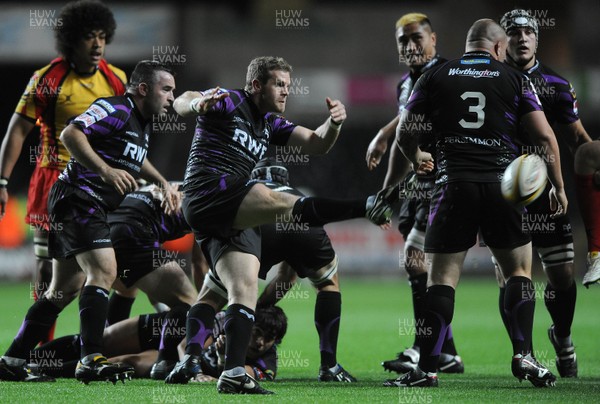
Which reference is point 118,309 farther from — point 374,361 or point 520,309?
point 520,309

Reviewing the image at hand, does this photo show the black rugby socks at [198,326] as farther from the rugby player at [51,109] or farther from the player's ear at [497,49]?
the player's ear at [497,49]

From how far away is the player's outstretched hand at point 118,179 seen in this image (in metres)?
5.16

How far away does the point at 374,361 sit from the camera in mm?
7227

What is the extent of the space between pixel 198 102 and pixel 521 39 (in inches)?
95.7

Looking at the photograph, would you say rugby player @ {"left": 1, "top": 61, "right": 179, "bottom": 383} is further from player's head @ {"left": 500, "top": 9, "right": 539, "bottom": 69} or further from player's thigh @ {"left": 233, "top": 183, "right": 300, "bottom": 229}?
player's head @ {"left": 500, "top": 9, "right": 539, "bottom": 69}

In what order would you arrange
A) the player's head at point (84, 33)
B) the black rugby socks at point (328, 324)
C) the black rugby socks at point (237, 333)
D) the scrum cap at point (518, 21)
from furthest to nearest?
1. the player's head at point (84, 33)
2. the scrum cap at point (518, 21)
3. the black rugby socks at point (328, 324)
4. the black rugby socks at point (237, 333)

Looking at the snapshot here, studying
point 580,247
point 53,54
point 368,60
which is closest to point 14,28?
point 53,54

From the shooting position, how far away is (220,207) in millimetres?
4980

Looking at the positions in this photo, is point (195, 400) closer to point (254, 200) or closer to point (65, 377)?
point (254, 200)

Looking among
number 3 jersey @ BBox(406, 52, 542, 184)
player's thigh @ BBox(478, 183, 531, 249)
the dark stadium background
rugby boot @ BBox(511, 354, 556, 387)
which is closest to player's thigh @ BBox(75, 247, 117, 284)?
number 3 jersey @ BBox(406, 52, 542, 184)

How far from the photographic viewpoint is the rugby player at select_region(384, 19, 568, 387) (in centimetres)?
519

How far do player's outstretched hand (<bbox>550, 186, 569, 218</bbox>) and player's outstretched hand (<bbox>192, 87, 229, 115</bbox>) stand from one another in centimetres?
204

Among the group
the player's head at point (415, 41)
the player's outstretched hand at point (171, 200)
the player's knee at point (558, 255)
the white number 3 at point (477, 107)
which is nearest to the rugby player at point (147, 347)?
the player's outstretched hand at point (171, 200)

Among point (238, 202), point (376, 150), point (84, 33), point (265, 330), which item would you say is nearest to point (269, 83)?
point (238, 202)
